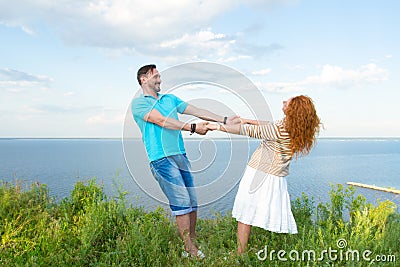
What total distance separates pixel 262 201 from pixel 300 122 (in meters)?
0.91

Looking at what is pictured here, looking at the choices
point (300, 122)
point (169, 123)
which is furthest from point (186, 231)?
point (300, 122)

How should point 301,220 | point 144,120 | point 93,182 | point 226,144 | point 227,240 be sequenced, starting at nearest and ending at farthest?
point 226,144
point 144,120
point 227,240
point 301,220
point 93,182

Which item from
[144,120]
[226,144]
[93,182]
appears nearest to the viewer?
[226,144]

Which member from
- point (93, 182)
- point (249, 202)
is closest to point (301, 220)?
point (249, 202)

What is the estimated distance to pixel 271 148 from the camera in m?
3.72

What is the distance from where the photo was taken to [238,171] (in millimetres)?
3633

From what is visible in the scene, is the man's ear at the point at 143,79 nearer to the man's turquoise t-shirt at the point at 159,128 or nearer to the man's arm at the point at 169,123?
the man's turquoise t-shirt at the point at 159,128

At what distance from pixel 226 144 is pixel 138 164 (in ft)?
3.19

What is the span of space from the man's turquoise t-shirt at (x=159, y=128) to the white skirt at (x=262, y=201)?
78cm

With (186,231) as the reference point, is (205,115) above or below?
above

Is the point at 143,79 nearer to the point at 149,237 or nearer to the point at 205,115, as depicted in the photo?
the point at 205,115

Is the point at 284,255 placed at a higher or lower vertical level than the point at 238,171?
lower

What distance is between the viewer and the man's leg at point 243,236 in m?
3.84

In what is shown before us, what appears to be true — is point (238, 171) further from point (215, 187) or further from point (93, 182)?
point (93, 182)
